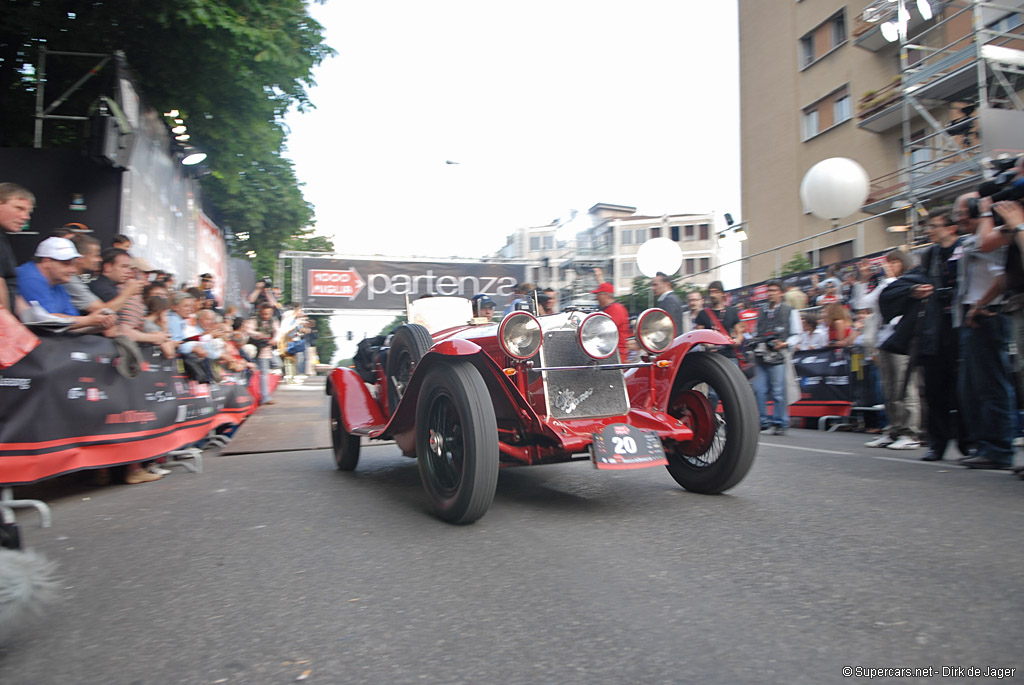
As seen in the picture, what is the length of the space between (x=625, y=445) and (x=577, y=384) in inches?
26.7

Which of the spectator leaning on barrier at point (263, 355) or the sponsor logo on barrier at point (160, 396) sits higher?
the spectator leaning on barrier at point (263, 355)

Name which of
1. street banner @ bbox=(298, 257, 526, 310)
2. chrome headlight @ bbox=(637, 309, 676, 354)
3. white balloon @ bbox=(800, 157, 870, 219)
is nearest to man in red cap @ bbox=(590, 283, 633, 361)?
chrome headlight @ bbox=(637, 309, 676, 354)

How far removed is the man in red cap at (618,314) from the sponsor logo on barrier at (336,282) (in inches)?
889

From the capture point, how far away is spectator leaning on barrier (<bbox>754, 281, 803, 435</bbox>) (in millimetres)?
7895

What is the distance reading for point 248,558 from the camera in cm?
299

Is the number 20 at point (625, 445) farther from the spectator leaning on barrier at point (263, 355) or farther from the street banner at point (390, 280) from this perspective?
the street banner at point (390, 280)

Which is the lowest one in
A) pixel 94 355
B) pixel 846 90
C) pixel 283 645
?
pixel 283 645

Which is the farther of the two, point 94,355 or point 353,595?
point 94,355

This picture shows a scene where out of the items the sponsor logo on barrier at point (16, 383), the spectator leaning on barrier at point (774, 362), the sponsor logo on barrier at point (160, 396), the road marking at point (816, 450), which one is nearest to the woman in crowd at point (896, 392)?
the road marking at point (816, 450)

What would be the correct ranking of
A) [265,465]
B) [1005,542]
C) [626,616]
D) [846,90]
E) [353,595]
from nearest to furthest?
[626,616]
[353,595]
[1005,542]
[265,465]
[846,90]

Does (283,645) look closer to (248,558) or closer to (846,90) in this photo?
(248,558)

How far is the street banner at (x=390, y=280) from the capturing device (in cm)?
2709

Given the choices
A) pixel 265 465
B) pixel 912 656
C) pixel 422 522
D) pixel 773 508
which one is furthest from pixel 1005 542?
pixel 265 465

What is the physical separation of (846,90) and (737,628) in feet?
73.6
